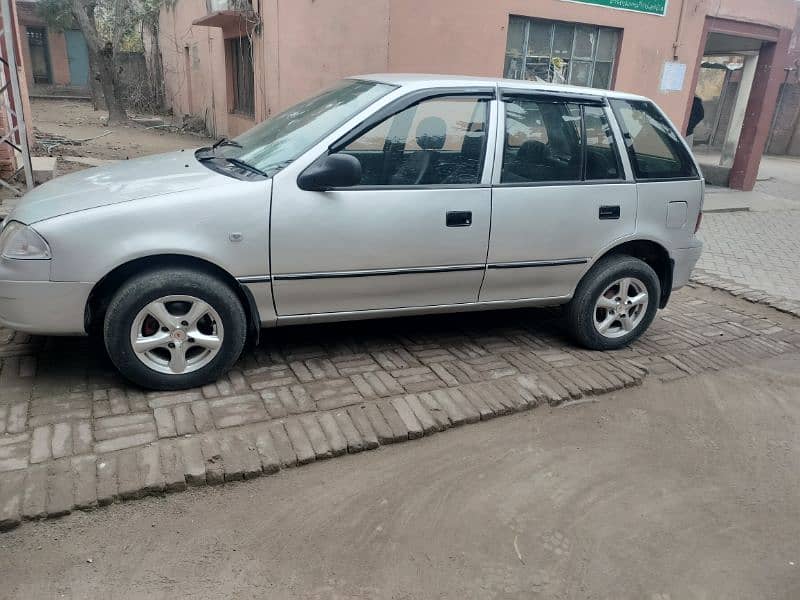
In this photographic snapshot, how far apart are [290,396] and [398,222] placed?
116cm

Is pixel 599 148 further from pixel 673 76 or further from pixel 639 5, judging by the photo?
pixel 673 76

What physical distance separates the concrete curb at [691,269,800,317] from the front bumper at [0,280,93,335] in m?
5.72

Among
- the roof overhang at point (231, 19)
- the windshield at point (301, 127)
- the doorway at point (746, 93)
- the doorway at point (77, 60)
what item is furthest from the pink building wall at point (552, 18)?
the doorway at point (77, 60)

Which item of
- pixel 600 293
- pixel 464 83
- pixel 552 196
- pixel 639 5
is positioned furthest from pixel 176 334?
pixel 639 5

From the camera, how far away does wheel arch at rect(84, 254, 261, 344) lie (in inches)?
129

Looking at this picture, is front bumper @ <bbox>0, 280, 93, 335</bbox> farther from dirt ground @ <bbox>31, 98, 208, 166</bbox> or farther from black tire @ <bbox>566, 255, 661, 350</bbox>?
dirt ground @ <bbox>31, 98, 208, 166</bbox>

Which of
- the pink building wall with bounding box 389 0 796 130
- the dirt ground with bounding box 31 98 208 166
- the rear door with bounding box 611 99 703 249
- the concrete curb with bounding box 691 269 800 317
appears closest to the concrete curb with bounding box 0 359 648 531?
the rear door with bounding box 611 99 703 249

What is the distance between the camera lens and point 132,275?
3307mm

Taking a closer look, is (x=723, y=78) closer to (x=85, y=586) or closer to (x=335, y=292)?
(x=335, y=292)

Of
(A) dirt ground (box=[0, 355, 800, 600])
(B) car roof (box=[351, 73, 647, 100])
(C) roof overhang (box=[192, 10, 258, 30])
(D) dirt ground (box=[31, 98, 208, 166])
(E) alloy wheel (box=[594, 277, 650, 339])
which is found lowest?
(D) dirt ground (box=[31, 98, 208, 166])

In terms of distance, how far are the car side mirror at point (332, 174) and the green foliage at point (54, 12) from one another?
23.5 meters

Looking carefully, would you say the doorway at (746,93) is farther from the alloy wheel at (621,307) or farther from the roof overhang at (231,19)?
the alloy wheel at (621,307)

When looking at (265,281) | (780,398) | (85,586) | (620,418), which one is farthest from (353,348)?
(780,398)

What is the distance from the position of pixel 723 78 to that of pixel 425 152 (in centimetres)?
2543
